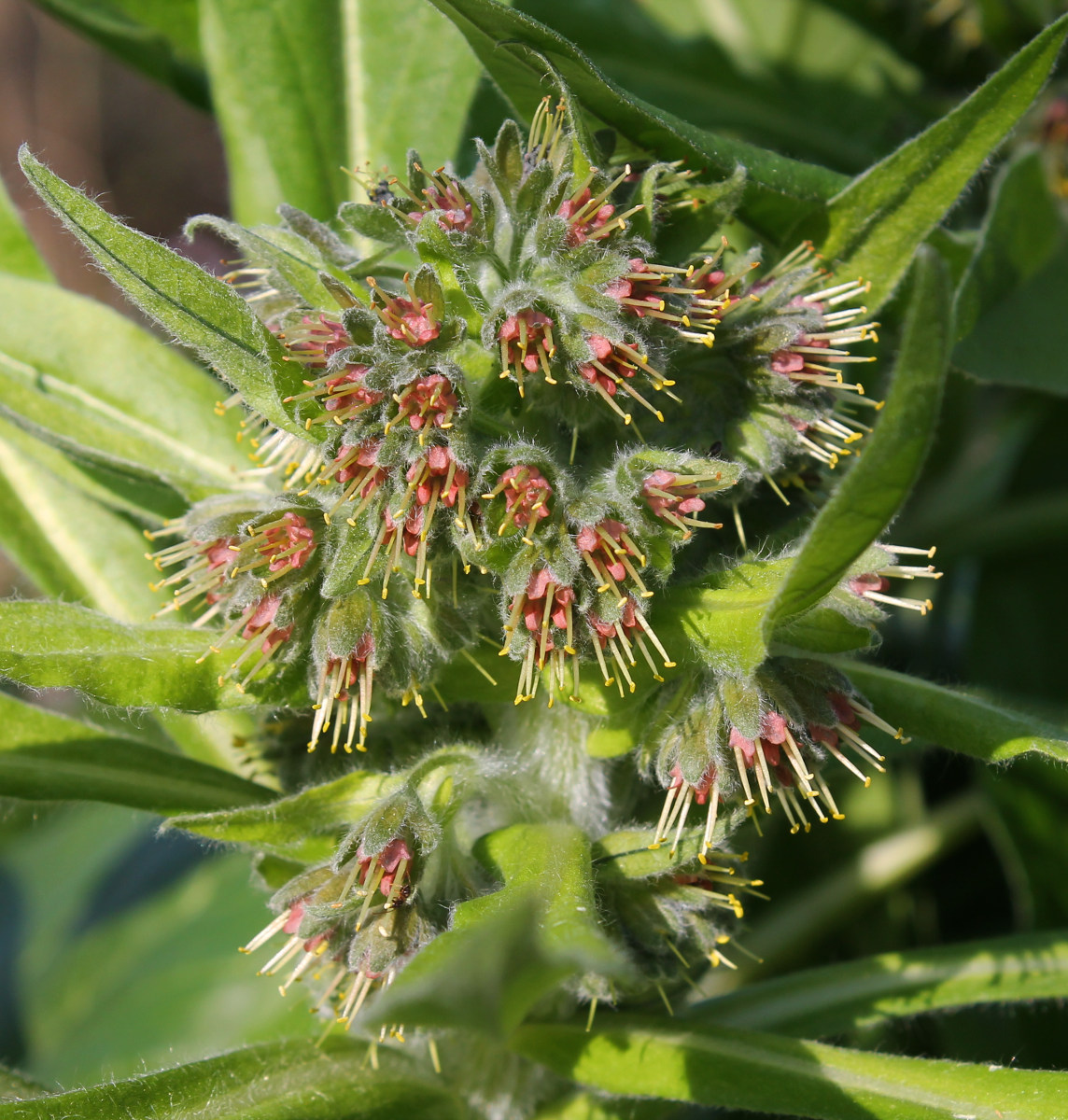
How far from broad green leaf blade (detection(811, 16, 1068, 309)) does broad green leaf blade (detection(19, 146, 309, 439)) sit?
Result: 4.18 feet

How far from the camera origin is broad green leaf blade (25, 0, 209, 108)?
3.89 m

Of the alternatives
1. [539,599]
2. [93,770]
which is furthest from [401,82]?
[93,770]

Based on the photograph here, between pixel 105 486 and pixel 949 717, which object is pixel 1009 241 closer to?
pixel 949 717

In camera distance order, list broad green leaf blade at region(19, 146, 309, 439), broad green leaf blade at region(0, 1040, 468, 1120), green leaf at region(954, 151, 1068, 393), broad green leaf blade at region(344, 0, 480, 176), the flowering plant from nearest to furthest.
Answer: broad green leaf blade at region(19, 146, 309, 439) → the flowering plant → broad green leaf blade at region(0, 1040, 468, 1120) → green leaf at region(954, 151, 1068, 393) → broad green leaf blade at region(344, 0, 480, 176)

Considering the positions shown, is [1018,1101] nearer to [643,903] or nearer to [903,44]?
[643,903]

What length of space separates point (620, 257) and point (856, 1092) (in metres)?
1.68

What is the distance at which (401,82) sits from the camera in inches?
137

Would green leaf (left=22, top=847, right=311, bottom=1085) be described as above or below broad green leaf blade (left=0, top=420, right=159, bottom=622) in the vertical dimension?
below

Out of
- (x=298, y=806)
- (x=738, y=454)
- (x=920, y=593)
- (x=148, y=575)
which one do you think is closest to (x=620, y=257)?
(x=738, y=454)

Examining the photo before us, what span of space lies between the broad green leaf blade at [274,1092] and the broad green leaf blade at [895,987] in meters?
0.70

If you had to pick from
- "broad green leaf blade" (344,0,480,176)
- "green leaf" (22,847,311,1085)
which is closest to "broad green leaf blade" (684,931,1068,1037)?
"green leaf" (22,847,311,1085)

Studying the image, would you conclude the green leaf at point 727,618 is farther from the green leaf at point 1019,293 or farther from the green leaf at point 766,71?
the green leaf at point 766,71

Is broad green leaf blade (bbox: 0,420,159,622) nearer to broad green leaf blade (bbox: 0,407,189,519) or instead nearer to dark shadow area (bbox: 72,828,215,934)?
broad green leaf blade (bbox: 0,407,189,519)

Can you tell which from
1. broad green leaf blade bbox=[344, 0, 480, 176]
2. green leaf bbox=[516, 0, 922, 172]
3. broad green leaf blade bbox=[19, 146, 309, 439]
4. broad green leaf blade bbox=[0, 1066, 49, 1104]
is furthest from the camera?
green leaf bbox=[516, 0, 922, 172]
